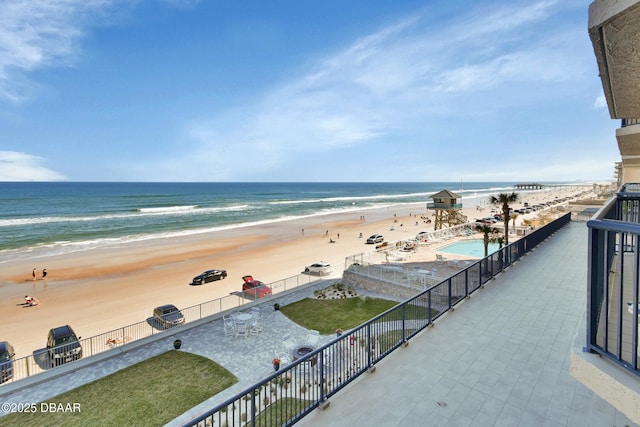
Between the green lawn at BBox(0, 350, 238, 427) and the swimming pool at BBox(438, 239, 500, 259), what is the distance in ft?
70.3

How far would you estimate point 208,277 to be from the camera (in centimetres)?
2514

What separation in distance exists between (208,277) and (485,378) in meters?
22.7

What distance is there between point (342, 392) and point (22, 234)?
5896cm

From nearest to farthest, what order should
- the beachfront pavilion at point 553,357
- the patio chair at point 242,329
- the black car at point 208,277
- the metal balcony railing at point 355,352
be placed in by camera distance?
the beachfront pavilion at point 553,357 < the metal balcony railing at point 355,352 < the patio chair at point 242,329 < the black car at point 208,277

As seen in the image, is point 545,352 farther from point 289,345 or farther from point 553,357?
point 289,345

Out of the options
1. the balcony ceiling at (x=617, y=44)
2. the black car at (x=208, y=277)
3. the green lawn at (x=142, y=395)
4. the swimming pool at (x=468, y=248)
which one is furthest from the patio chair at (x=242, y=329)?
the swimming pool at (x=468, y=248)

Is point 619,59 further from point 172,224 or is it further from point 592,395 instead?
point 172,224

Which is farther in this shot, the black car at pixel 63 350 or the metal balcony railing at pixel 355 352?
the black car at pixel 63 350

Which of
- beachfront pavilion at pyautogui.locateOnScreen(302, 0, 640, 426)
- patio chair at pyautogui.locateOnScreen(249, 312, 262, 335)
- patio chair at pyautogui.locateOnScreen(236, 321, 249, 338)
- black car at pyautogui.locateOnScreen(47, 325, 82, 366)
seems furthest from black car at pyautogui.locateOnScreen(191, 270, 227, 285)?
beachfront pavilion at pyautogui.locateOnScreen(302, 0, 640, 426)

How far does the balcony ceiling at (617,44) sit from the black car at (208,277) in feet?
81.8

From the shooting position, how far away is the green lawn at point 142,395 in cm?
A: 948

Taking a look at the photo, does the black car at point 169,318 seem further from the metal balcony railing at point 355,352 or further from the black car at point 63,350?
the metal balcony railing at point 355,352

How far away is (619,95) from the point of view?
420 cm

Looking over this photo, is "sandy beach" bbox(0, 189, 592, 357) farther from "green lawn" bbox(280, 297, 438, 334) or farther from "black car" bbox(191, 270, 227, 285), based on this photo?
"green lawn" bbox(280, 297, 438, 334)
